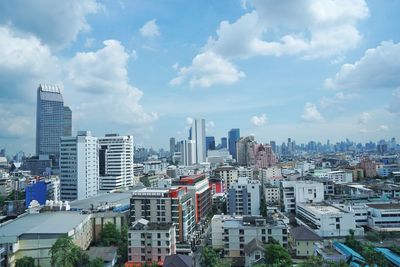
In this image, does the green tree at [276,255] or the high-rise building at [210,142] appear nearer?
the green tree at [276,255]

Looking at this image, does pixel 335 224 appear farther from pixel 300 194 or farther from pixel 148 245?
pixel 148 245

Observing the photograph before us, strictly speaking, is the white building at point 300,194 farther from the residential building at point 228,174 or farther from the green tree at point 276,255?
the green tree at point 276,255

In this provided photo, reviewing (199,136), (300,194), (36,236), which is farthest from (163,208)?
(199,136)

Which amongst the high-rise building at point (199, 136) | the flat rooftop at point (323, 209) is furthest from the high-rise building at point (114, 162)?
the high-rise building at point (199, 136)

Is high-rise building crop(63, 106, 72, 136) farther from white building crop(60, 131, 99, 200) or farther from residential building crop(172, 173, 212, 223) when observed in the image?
residential building crop(172, 173, 212, 223)

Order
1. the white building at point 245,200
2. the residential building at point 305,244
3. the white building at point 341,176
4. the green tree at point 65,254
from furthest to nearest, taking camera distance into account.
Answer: the white building at point 341,176, the white building at point 245,200, the residential building at point 305,244, the green tree at point 65,254

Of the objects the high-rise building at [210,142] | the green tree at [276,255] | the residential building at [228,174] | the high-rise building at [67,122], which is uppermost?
the high-rise building at [67,122]

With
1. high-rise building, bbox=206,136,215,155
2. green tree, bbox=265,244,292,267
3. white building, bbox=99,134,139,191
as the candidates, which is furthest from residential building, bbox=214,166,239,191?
high-rise building, bbox=206,136,215,155

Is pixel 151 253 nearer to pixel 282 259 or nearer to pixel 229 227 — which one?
pixel 229 227
